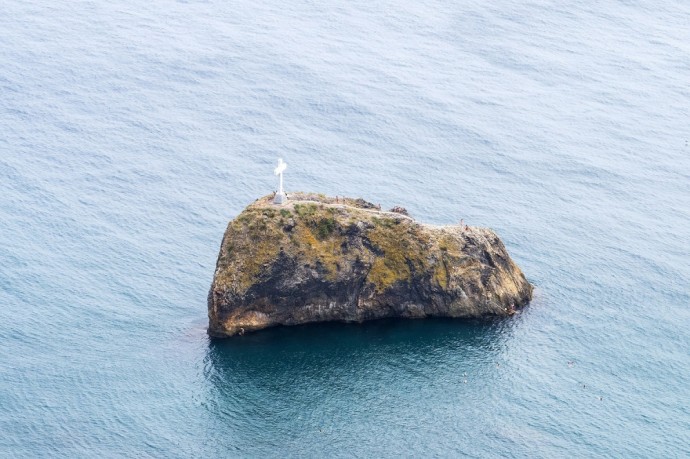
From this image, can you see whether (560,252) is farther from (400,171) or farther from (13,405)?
(13,405)

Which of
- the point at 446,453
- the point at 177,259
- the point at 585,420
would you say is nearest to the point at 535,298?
the point at 585,420

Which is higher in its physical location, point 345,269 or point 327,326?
point 345,269

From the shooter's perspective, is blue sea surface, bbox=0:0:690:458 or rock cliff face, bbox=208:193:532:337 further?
rock cliff face, bbox=208:193:532:337

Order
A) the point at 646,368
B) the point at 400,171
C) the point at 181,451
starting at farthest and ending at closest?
1. the point at 400,171
2. the point at 646,368
3. the point at 181,451

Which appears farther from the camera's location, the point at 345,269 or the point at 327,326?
Answer: the point at 327,326

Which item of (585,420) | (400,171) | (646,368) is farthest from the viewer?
(400,171)

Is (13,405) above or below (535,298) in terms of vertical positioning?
below

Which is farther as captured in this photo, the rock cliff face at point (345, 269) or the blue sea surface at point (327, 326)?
the rock cliff face at point (345, 269)

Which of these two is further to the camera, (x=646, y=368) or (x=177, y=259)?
(x=177, y=259)
